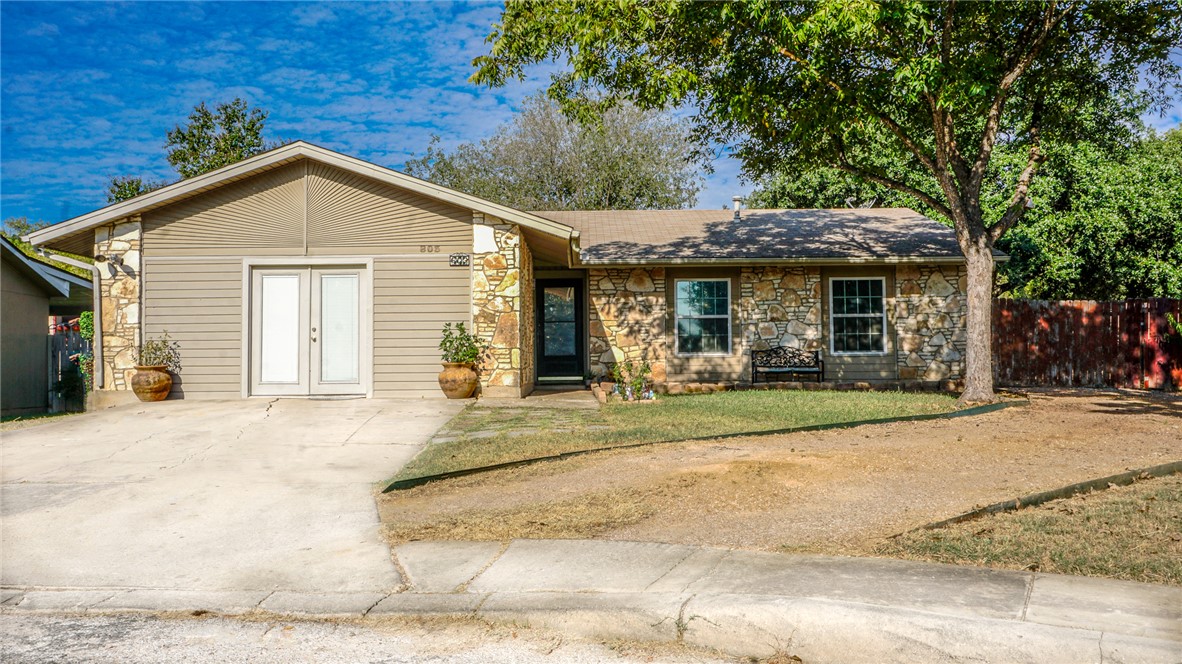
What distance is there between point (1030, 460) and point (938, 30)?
7.70 m

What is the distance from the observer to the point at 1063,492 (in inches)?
223

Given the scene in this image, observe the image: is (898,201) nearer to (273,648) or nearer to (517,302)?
(517,302)

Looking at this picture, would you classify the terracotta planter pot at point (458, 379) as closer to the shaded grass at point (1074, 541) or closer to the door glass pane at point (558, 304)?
the door glass pane at point (558, 304)

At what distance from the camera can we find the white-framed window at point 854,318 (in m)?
16.0

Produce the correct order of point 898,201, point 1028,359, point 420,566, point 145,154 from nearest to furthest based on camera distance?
point 420,566, point 1028,359, point 898,201, point 145,154

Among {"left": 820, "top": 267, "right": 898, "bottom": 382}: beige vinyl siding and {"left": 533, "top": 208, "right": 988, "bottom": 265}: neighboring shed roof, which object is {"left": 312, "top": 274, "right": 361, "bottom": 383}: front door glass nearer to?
{"left": 533, "top": 208, "right": 988, "bottom": 265}: neighboring shed roof

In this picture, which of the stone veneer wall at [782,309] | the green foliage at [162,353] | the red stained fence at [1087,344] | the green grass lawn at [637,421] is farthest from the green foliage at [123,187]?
the red stained fence at [1087,344]

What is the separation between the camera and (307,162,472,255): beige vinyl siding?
13.1 m

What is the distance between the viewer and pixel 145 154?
1227 inches

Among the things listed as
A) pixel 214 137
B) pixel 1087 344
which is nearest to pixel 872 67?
pixel 1087 344

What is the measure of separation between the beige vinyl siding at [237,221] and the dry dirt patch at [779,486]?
7.94m

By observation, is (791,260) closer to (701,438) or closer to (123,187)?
(701,438)

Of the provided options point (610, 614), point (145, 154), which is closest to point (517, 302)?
point (610, 614)

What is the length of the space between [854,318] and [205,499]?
12.8 metres
